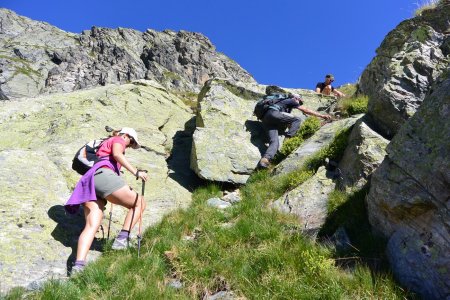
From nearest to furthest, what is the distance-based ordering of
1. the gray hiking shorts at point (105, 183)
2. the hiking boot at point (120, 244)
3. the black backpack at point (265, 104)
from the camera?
the hiking boot at point (120, 244) → the gray hiking shorts at point (105, 183) → the black backpack at point (265, 104)

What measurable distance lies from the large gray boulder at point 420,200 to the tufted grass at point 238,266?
416 mm

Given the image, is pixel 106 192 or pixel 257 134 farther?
pixel 257 134

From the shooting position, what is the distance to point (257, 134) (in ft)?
49.4

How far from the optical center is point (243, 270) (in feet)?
21.8

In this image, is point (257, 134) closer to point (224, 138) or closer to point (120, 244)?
point (224, 138)

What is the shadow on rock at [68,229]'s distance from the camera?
8.48 m

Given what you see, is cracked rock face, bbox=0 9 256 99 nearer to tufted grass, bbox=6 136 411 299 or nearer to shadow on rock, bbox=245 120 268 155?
shadow on rock, bbox=245 120 268 155

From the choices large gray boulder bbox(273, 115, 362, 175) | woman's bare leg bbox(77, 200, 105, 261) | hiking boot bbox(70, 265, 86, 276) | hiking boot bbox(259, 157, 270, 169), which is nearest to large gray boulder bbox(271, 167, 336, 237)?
large gray boulder bbox(273, 115, 362, 175)

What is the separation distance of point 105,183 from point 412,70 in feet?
26.7

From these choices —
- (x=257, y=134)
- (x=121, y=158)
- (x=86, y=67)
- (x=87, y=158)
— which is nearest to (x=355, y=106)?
(x=257, y=134)

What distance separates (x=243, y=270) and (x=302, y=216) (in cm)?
280

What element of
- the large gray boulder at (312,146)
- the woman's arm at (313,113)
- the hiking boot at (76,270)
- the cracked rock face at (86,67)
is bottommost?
the hiking boot at (76,270)

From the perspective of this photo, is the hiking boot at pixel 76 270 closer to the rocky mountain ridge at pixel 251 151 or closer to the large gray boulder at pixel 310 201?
the rocky mountain ridge at pixel 251 151

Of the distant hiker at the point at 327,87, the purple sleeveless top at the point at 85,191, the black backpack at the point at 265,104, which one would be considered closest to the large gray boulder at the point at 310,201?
the purple sleeveless top at the point at 85,191
